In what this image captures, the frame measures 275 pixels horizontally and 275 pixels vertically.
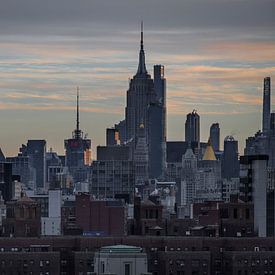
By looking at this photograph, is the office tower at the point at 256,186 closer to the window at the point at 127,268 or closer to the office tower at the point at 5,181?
the office tower at the point at 5,181

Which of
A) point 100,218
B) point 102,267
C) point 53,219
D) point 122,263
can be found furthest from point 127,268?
point 53,219

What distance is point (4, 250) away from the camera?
4798 inches

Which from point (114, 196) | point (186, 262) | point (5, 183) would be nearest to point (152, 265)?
point (186, 262)

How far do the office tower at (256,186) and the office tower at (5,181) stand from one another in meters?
23.2

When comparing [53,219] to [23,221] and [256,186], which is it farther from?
[23,221]

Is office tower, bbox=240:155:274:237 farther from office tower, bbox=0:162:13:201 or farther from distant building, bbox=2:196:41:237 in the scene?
office tower, bbox=0:162:13:201

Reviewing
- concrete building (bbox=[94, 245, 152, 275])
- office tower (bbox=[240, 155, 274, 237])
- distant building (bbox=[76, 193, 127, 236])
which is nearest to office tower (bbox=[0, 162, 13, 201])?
distant building (bbox=[76, 193, 127, 236])

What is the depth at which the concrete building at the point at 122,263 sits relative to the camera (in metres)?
103

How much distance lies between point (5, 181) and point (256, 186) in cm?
4059

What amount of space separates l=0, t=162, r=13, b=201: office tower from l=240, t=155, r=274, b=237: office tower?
76.2 ft

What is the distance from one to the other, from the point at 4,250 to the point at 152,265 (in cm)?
760

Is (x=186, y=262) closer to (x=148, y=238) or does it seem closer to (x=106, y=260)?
(x=148, y=238)

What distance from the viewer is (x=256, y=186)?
5753 inches

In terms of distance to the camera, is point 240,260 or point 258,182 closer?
point 240,260
